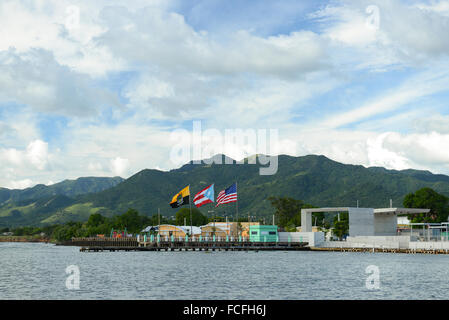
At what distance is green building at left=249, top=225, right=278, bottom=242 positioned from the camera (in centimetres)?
16150

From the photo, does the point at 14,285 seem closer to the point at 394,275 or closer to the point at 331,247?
the point at 394,275

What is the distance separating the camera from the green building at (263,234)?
530 feet

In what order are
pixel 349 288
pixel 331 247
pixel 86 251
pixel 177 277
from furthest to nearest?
pixel 86 251 < pixel 331 247 < pixel 177 277 < pixel 349 288

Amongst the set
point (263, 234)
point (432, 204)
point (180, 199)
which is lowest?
point (263, 234)

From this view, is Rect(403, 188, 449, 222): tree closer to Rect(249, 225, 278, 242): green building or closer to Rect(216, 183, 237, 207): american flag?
Rect(249, 225, 278, 242): green building

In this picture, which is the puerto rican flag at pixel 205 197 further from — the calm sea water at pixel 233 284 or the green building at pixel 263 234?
the green building at pixel 263 234

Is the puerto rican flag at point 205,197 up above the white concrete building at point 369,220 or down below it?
above

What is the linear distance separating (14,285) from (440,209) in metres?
163

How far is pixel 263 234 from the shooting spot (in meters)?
162

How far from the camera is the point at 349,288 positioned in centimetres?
5744
